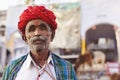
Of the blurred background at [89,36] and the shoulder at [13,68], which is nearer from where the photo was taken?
the shoulder at [13,68]

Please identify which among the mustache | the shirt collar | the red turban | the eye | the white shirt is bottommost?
the white shirt

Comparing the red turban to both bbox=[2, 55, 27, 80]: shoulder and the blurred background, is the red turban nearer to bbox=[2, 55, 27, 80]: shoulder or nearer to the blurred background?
bbox=[2, 55, 27, 80]: shoulder

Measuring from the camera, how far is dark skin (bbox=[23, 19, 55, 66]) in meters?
1.26

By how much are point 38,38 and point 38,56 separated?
6 centimetres

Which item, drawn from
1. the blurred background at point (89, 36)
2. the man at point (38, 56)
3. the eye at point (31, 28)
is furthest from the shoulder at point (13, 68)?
the blurred background at point (89, 36)

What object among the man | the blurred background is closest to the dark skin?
the man

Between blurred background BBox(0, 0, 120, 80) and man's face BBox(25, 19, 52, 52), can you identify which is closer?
man's face BBox(25, 19, 52, 52)

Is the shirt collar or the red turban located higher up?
the red turban

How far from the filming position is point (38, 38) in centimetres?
126

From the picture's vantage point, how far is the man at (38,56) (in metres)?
1.26

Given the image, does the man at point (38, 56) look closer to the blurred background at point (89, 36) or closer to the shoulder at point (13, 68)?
the shoulder at point (13, 68)

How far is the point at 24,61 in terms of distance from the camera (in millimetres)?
1316

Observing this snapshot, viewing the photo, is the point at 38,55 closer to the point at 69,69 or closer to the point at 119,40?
the point at 69,69

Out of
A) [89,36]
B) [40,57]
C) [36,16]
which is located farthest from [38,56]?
[89,36]
